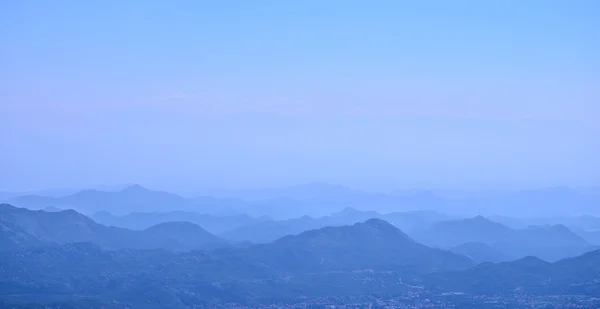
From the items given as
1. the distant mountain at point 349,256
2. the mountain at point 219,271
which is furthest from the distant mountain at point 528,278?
the distant mountain at point 349,256

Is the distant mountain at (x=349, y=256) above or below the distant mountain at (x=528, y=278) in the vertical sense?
above

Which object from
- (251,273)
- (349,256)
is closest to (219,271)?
(251,273)

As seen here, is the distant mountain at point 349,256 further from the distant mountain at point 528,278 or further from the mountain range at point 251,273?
the distant mountain at point 528,278

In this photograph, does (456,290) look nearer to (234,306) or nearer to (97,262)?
(234,306)

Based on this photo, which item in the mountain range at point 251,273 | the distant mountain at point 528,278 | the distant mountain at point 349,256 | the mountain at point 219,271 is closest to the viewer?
the mountain range at point 251,273

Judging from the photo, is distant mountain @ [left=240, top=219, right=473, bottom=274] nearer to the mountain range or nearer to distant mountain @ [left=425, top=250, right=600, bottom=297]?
the mountain range

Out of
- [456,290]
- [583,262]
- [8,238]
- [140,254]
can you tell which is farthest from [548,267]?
[8,238]

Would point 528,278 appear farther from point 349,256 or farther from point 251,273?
point 251,273

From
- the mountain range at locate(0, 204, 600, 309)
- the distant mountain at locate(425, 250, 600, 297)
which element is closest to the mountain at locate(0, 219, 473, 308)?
the mountain range at locate(0, 204, 600, 309)
